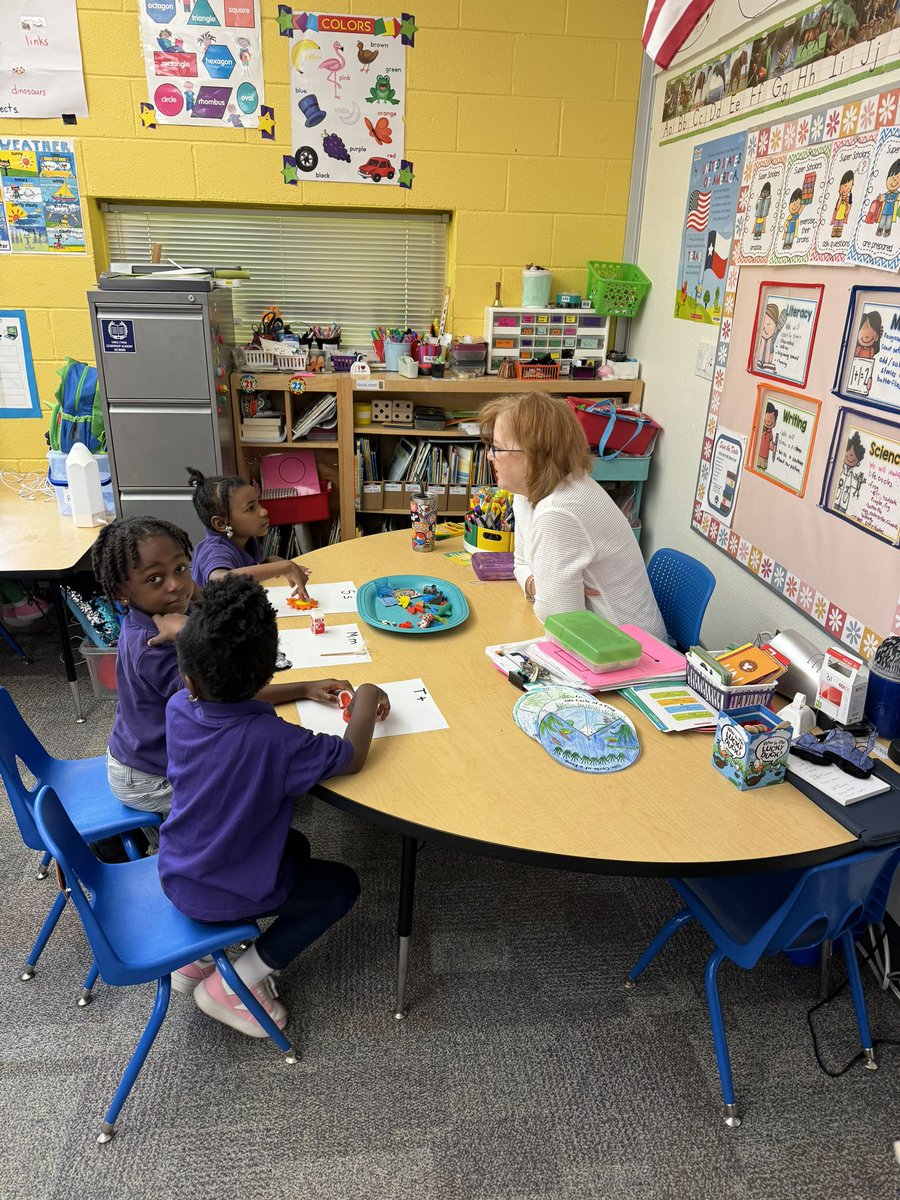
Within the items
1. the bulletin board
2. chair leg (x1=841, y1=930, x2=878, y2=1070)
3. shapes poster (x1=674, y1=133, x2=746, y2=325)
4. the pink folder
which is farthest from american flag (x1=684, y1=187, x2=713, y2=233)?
chair leg (x1=841, y1=930, x2=878, y2=1070)

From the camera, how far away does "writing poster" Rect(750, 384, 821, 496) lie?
244 centimetres

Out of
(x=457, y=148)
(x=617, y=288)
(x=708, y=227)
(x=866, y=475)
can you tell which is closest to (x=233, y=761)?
(x=866, y=475)

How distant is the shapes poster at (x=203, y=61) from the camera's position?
11.3 feet

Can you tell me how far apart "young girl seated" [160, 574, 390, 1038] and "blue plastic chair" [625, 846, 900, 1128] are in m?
0.81

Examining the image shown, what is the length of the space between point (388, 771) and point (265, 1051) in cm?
77

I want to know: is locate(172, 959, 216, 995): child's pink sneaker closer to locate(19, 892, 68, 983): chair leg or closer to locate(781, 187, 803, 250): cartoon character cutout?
locate(19, 892, 68, 983): chair leg

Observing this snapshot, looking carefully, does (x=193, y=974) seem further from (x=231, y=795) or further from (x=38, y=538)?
(x=38, y=538)

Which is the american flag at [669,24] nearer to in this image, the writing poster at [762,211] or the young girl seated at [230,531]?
the writing poster at [762,211]

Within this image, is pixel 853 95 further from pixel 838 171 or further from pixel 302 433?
pixel 302 433

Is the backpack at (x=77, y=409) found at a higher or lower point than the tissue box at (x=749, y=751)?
higher

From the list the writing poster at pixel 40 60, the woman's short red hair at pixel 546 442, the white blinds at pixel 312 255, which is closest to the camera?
the woman's short red hair at pixel 546 442

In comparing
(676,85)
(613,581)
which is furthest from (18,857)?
(676,85)

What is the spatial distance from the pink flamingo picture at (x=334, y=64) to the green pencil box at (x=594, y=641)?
2.87m

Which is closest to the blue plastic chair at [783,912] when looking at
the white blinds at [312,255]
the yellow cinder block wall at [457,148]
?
the yellow cinder block wall at [457,148]
